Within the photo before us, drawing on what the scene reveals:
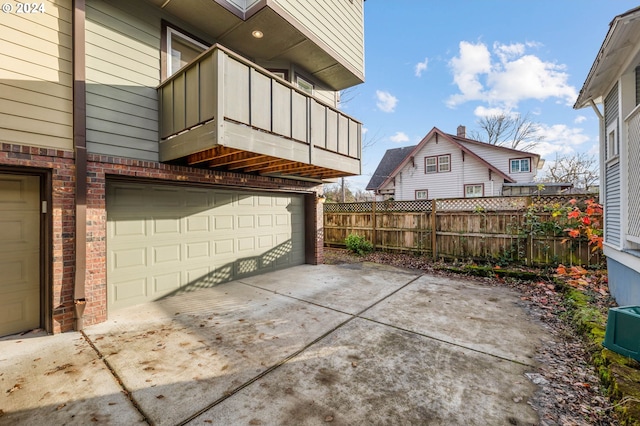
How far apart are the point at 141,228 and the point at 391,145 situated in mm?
22804

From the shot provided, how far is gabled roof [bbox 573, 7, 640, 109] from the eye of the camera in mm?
3078

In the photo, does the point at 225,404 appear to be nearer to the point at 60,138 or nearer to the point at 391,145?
the point at 60,138

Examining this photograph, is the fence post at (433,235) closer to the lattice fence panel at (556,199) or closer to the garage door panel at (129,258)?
the lattice fence panel at (556,199)

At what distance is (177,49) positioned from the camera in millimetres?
4914

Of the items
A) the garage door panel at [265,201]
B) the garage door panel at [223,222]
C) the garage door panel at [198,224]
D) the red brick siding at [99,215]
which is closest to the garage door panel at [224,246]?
the garage door panel at [223,222]

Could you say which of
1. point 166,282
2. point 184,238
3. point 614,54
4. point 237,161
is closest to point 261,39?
point 237,161

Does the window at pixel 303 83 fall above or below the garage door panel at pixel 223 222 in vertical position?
above

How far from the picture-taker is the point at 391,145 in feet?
79.5

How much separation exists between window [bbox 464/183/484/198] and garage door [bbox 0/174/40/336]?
17.3 meters

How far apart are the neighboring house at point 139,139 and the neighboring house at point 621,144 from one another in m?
4.22

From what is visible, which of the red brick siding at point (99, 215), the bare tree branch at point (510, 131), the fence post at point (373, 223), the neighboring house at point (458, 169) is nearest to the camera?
the red brick siding at point (99, 215)

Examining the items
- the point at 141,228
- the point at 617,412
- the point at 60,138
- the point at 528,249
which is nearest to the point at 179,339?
the point at 141,228

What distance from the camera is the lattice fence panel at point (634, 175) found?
3.38 meters

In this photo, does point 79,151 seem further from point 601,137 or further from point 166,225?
point 601,137
